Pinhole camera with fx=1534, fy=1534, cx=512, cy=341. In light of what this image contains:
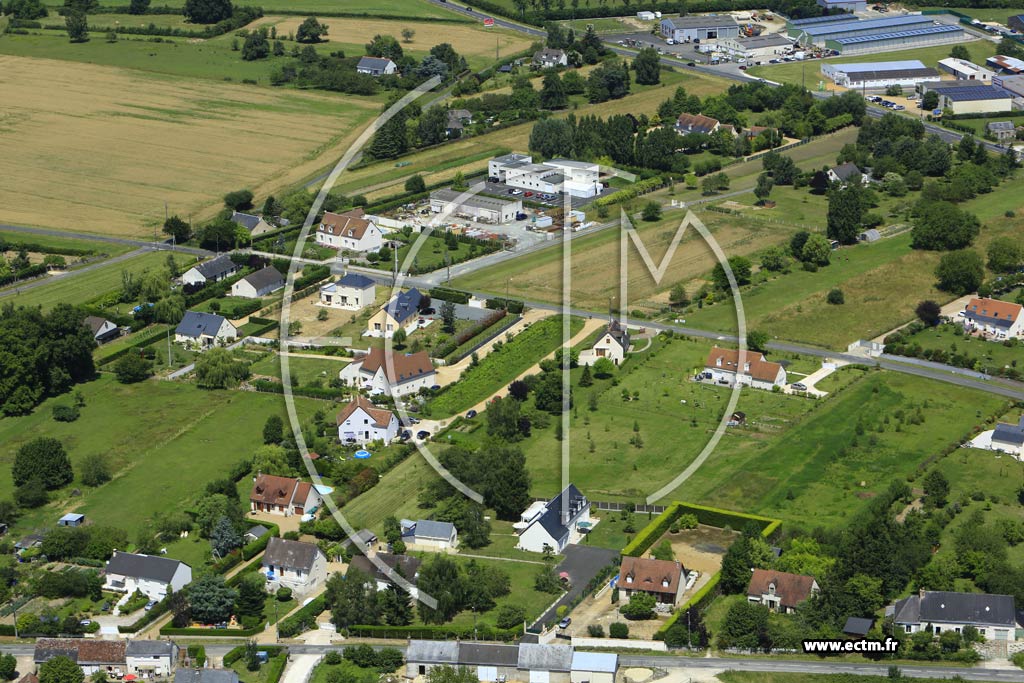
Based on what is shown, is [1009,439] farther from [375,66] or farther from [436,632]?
[375,66]

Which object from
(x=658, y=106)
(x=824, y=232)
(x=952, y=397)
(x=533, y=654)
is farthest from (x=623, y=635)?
(x=658, y=106)

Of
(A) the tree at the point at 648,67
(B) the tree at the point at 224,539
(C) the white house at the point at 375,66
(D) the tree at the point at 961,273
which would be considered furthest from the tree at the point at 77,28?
(B) the tree at the point at 224,539

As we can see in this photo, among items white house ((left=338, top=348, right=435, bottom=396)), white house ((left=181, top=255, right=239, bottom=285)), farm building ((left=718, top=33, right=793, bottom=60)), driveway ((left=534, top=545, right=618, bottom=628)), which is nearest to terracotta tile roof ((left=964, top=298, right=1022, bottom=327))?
white house ((left=338, top=348, right=435, bottom=396))

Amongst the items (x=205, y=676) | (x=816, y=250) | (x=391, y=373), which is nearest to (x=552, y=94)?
(x=816, y=250)

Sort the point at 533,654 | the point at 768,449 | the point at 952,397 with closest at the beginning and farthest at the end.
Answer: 1. the point at 533,654
2. the point at 768,449
3. the point at 952,397

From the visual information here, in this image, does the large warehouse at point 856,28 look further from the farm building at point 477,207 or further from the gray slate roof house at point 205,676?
the gray slate roof house at point 205,676

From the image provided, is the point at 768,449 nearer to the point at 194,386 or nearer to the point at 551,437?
the point at 551,437
